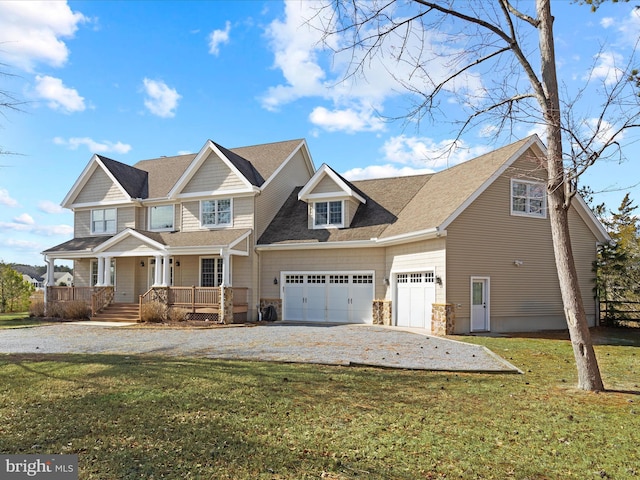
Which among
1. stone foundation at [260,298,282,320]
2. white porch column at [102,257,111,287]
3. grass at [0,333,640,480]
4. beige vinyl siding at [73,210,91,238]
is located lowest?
grass at [0,333,640,480]

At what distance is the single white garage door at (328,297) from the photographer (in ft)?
65.3

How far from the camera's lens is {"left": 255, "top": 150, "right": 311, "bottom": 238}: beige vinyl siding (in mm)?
22188

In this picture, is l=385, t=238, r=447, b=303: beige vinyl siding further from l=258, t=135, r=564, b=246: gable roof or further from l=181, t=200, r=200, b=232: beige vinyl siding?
l=181, t=200, r=200, b=232: beige vinyl siding

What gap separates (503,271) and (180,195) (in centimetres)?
1530

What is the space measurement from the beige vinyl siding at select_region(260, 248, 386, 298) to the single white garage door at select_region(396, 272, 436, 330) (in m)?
1.02

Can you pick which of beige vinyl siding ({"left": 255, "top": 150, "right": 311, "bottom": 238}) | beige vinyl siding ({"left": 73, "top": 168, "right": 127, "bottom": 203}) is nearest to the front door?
beige vinyl siding ({"left": 255, "top": 150, "right": 311, "bottom": 238})

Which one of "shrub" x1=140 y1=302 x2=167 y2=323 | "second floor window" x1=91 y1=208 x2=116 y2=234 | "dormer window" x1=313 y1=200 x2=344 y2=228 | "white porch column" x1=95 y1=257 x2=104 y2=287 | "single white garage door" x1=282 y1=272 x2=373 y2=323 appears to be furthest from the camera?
"second floor window" x1=91 y1=208 x2=116 y2=234

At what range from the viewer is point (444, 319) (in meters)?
15.7

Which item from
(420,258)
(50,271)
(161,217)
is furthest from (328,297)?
(50,271)

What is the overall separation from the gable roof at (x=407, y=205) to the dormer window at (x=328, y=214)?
0.42 m

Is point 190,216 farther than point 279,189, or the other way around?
point 279,189

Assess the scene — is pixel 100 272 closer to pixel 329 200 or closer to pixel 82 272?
pixel 82 272

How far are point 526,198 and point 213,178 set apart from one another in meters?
14.0

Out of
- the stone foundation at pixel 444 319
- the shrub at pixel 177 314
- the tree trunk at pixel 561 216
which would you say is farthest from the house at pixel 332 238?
the tree trunk at pixel 561 216
